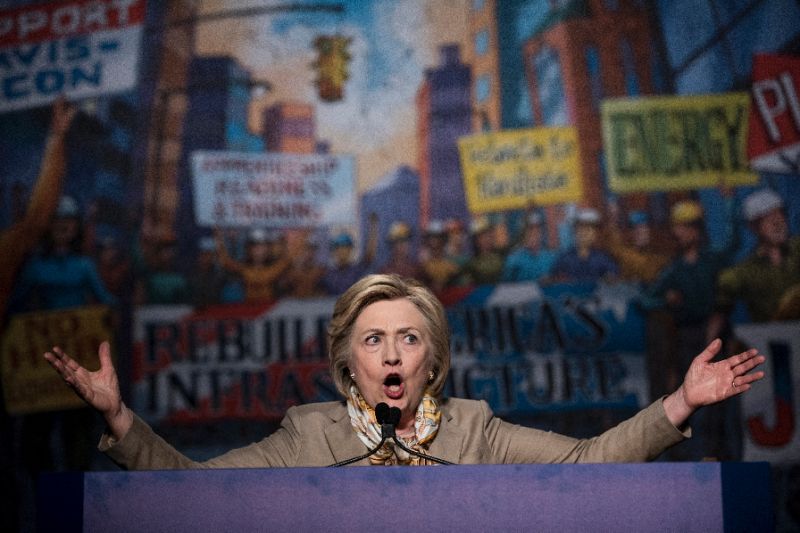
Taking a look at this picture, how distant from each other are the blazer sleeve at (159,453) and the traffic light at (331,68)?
3.10 m

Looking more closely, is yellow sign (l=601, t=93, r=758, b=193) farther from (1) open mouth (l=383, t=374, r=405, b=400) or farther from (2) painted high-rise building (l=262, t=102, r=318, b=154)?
(1) open mouth (l=383, t=374, r=405, b=400)

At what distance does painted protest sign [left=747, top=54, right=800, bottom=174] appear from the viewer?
4.46 metres

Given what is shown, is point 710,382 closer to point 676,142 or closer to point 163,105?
point 676,142

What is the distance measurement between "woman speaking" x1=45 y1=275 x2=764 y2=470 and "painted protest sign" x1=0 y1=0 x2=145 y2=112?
329cm

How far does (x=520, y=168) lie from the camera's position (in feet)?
14.9

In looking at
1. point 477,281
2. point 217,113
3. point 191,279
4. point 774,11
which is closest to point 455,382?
point 477,281

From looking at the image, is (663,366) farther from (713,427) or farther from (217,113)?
(217,113)

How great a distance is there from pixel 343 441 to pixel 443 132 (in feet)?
9.95

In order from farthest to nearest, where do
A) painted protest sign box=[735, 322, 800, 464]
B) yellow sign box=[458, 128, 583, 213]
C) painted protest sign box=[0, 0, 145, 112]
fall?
1. painted protest sign box=[0, 0, 145, 112]
2. yellow sign box=[458, 128, 583, 213]
3. painted protest sign box=[735, 322, 800, 464]

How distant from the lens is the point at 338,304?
6.20 feet

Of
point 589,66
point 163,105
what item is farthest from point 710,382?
point 163,105

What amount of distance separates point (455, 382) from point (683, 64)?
77.6 inches

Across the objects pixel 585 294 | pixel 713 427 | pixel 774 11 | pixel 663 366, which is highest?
pixel 774 11

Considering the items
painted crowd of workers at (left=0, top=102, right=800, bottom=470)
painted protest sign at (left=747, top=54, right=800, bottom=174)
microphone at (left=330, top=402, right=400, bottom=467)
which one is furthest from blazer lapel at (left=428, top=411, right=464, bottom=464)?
painted protest sign at (left=747, top=54, right=800, bottom=174)
